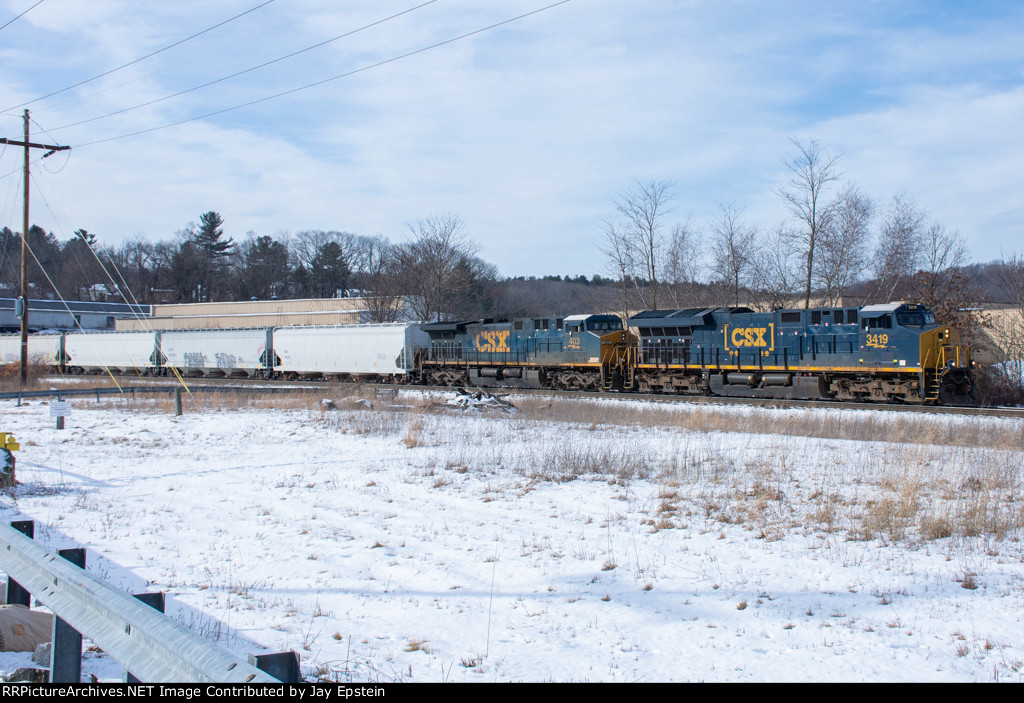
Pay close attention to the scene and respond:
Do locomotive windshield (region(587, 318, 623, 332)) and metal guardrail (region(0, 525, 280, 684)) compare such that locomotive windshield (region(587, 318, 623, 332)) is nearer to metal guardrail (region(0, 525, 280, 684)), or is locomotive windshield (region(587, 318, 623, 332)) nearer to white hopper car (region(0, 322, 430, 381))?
white hopper car (region(0, 322, 430, 381))

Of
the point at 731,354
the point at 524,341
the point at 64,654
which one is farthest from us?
the point at 524,341

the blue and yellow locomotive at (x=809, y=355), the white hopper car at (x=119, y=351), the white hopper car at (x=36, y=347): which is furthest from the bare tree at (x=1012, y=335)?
the white hopper car at (x=36, y=347)

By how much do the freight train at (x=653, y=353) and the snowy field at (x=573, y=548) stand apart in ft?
25.3

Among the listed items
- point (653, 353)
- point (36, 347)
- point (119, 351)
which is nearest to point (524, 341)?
point (653, 353)

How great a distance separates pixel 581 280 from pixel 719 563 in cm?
16486

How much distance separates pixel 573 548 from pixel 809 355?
733 inches

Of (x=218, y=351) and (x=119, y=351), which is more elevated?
(x=218, y=351)

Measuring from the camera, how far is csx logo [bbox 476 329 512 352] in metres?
31.6

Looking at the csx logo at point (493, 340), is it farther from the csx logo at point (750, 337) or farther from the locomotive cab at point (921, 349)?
the locomotive cab at point (921, 349)

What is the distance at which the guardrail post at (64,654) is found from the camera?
3490mm

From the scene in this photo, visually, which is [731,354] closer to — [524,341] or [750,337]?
[750,337]

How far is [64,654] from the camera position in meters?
3.54
